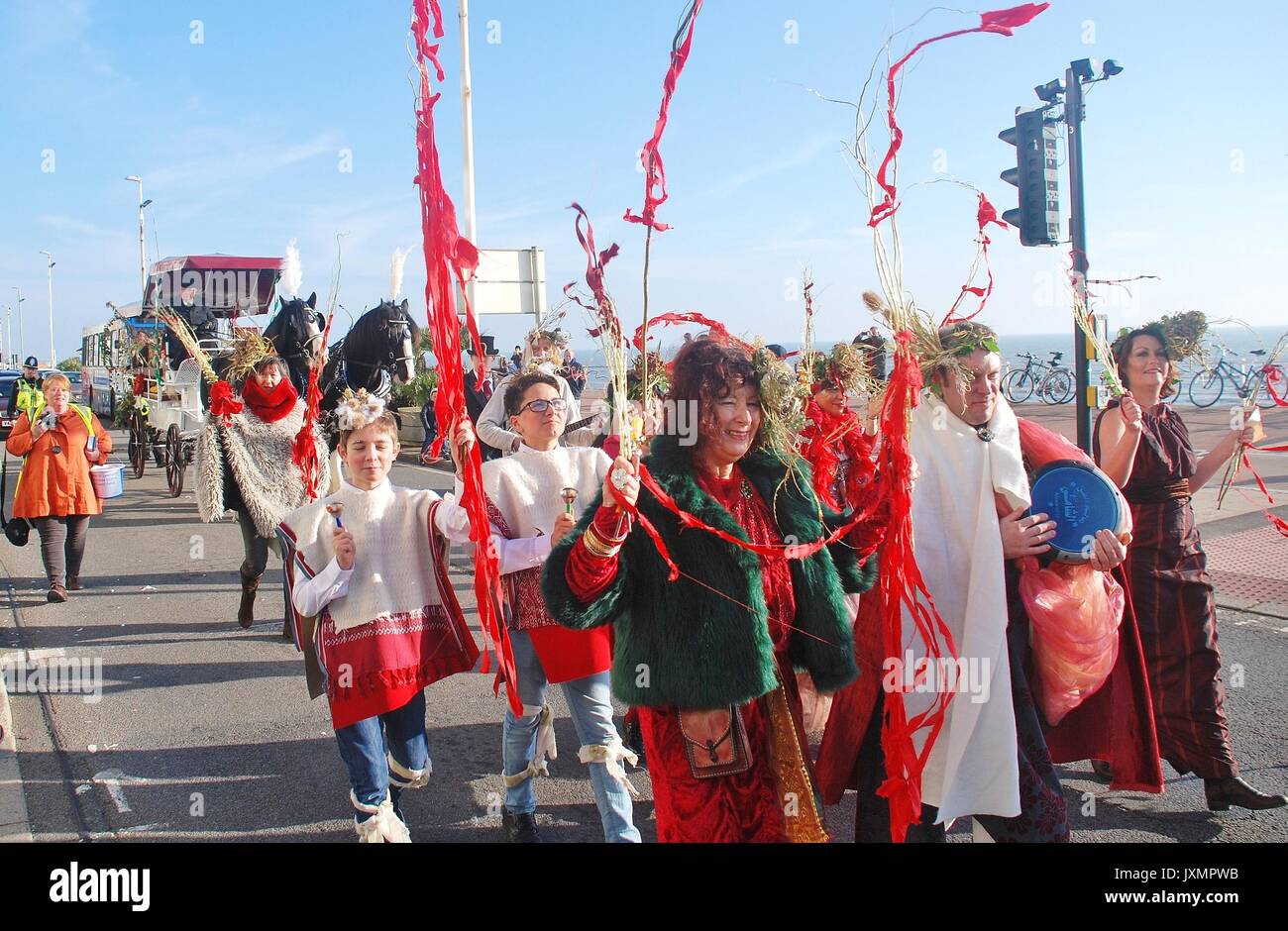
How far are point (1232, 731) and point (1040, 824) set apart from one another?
88.8 inches

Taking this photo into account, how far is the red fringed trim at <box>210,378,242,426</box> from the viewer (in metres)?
6.17

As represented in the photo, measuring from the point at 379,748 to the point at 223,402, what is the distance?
148 inches

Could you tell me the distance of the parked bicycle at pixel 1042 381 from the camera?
78.6ft

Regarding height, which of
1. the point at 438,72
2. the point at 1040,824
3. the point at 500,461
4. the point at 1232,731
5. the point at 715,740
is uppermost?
the point at 438,72

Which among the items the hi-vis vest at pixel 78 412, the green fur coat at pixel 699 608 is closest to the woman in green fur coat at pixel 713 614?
the green fur coat at pixel 699 608

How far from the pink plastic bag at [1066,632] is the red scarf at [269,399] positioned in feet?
16.2

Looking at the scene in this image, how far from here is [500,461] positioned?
3.56 m

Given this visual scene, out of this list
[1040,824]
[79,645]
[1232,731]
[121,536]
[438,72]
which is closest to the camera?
[438,72]

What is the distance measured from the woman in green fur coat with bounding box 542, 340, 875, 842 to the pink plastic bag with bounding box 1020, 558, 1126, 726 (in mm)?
714

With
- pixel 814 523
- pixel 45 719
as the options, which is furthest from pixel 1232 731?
pixel 45 719

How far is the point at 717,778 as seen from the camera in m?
2.45

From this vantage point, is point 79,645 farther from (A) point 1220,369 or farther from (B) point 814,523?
(A) point 1220,369

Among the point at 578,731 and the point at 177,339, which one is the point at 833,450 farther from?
the point at 177,339

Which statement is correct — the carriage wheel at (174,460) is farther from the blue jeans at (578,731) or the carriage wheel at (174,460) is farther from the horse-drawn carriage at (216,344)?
the blue jeans at (578,731)
